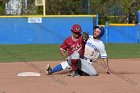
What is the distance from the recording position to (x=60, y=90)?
8.30 metres

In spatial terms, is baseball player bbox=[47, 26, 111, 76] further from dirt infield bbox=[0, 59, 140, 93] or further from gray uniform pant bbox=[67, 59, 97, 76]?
dirt infield bbox=[0, 59, 140, 93]

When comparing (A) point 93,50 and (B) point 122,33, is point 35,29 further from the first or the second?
(A) point 93,50

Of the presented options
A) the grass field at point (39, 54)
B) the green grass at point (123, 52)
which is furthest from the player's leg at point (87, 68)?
the green grass at point (123, 52)

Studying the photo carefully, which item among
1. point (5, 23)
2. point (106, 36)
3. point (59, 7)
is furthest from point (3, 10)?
point (106, 36)

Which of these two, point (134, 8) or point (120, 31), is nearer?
point (120, 31)

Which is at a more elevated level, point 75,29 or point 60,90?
point 75,29

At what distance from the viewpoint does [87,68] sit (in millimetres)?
10422

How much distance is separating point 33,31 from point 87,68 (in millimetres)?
16713

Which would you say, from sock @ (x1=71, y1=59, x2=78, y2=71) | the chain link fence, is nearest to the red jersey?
sock @ (x1=71, y1=59, x2=78, y2=71)

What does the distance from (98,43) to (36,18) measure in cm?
1628

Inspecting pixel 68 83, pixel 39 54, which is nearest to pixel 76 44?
pixel 68 83

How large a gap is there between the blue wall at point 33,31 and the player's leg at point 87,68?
16.4 m

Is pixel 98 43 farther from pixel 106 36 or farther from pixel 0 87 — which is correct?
pixel 106 36

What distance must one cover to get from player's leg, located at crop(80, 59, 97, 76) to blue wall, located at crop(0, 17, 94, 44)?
16.4m
